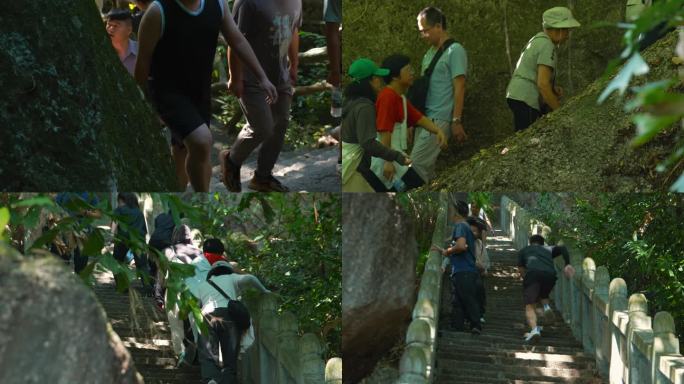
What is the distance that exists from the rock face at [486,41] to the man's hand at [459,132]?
0.03 metres

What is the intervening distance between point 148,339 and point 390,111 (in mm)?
1887

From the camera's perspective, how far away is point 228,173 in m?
6.55

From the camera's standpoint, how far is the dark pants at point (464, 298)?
6.93m

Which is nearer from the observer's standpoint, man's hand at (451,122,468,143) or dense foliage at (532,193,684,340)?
man's hand at (451,122,468,143)

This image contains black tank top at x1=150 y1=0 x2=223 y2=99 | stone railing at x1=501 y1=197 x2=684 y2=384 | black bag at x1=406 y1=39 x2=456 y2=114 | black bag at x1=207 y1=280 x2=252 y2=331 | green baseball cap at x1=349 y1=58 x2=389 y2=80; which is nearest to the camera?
black tank top at x1=150 y1=0 x2=223 y2=99

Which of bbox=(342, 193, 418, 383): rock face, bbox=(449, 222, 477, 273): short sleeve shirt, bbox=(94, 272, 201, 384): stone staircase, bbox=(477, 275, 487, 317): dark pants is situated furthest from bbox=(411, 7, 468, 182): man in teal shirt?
bbox=(94, 272, 201, 384): stone staircase

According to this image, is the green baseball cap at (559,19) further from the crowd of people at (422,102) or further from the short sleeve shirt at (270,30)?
the short sleeve shirt at (270,30)

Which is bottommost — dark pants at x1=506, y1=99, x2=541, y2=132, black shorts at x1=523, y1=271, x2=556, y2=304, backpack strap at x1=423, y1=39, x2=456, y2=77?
black shorts at x1=523, y1=271, x2=556, y2=304

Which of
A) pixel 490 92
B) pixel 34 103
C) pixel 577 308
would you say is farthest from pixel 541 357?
pixel 34 103

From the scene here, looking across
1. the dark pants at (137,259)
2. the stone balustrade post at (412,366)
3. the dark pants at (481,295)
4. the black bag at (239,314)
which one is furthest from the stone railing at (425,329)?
the dark pants at (137,259)

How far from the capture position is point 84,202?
5770mm

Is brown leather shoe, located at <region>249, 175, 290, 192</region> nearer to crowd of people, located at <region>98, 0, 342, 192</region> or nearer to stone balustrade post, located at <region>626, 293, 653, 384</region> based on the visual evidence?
crowd of people, located at <region>98, 0, 342, 192</region>

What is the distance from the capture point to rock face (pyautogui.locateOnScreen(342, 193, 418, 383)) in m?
6.75

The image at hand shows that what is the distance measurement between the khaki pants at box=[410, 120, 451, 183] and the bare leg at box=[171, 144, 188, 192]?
4.20ft
